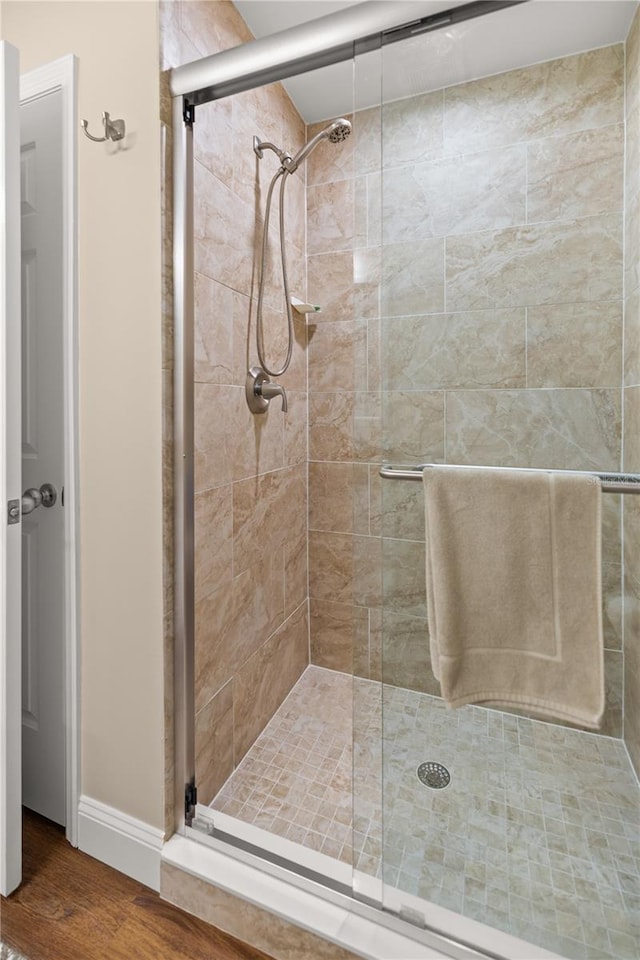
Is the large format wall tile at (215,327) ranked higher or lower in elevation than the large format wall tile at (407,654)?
higher

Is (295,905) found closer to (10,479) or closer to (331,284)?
(10,479)

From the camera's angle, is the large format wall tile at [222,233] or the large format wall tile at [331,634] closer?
the large format wall tile at [222,233]

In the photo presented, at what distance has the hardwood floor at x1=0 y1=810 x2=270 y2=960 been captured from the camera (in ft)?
3.58

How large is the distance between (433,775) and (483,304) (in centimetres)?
98

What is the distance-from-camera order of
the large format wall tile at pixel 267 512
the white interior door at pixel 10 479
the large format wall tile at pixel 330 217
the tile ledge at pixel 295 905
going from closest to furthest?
the tile ledge at pixel 295 905 → the white interior door at pixel 10 479 → the large format wall tile at pixel 267 512 → the large format wall tile at pixel 330 217

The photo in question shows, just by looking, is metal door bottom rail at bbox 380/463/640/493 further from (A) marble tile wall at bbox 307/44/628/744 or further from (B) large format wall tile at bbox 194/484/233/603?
(B) large format wall tile at bbox 194/484/233/603

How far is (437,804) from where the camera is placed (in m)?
1.03

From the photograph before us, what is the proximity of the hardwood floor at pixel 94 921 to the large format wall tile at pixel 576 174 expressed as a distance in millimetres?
1686

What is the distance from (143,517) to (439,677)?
0.80m

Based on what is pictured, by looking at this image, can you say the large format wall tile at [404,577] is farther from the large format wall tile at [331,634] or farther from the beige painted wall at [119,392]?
the large format wall tile at [331,634]

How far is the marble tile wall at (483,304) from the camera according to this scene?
0.92 meters

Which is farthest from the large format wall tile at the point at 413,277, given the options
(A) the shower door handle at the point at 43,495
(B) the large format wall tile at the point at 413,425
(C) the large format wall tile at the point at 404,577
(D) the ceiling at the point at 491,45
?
(A) the shower door handle at the point at 43,495

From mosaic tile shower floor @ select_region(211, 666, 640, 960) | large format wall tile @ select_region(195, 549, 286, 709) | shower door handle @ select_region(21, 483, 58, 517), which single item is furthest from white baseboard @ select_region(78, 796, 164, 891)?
shower door handle @ select_region(21, 483, 58, 517)

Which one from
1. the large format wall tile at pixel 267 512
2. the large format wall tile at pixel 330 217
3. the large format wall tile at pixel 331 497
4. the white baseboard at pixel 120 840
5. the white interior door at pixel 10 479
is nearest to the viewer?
the white interior door at pixel 10 479
